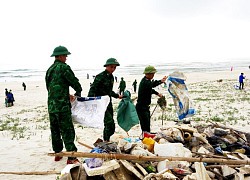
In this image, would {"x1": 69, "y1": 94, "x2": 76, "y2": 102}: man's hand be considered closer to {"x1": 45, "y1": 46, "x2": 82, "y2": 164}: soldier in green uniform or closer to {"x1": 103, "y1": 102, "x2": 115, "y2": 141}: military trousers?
{"x1": 45, "y1": 46, "x2": 82, "y2": 164}: soldier in green uniform

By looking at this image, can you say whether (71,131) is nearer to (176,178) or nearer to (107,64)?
(107,64)

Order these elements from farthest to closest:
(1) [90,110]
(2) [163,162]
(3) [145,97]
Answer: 1. (3) [145,97]
2. (1) [90,110]
3. (2) [163,162]

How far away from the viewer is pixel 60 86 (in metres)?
4.76

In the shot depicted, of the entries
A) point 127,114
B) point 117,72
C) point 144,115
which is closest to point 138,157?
point 127,114

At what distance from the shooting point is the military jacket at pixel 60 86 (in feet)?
15.5

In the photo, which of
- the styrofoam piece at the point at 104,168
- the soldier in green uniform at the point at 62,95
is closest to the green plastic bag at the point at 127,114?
the soldier in green uniform at the point at 62,95

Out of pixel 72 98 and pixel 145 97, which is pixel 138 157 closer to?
pixel 72 98

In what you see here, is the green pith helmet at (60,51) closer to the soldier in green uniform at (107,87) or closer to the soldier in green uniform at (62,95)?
the soldier in green uniform at (62,95)

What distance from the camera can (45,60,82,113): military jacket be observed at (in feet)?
15.5

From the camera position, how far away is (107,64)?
5.61 meters

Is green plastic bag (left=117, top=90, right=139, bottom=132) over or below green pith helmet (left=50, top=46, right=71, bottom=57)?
below

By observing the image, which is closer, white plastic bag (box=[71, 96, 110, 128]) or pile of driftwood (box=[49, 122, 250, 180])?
pile of driftwood (box=[49, 122, 250, 180])

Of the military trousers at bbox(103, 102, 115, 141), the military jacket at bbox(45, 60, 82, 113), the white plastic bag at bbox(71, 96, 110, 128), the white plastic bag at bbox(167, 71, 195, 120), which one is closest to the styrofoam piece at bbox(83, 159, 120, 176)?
the white plastic bag at bbox(71, 96, 110, 128)

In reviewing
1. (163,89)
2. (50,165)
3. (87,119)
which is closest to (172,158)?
(87,119)
